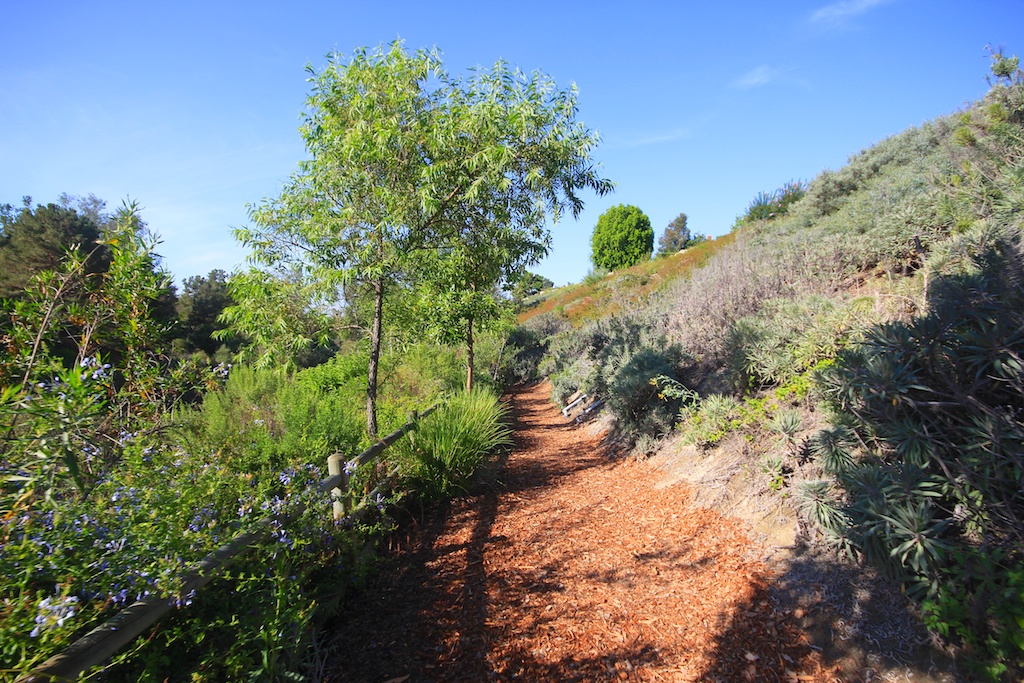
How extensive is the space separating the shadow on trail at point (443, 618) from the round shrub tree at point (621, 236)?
3885cm

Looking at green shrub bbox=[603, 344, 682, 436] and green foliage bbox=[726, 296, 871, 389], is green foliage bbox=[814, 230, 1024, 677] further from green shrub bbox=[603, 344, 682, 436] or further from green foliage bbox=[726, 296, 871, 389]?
green shrub bbox=[603, 344, 682, 436]

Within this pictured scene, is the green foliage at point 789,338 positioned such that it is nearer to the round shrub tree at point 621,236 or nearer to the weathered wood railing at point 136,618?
the weathered wood railing at point 136,618

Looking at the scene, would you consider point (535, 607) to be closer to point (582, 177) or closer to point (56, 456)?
point (56, 456)

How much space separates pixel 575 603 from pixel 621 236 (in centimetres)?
4168

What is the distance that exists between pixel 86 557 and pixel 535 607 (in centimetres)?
272

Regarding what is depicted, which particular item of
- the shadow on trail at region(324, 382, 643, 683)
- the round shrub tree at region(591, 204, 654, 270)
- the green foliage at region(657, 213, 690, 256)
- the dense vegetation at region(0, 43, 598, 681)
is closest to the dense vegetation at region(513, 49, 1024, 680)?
the shadow on trail at region(324, 382, 643, 683)

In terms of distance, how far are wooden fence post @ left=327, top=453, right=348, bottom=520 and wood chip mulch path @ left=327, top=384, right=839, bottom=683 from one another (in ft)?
2.25

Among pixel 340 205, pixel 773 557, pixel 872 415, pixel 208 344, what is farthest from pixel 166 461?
pixel 208 344

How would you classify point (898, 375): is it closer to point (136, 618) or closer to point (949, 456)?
point (949, 456)

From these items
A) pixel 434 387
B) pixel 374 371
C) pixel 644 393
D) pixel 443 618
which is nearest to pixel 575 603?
pixel 443 618

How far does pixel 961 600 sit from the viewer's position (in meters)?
2.36

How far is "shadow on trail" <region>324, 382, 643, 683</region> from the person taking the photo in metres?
2.89

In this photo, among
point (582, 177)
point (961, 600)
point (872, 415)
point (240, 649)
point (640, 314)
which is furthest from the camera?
point (640, 314)

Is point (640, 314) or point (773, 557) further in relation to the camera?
point (640, 314)
